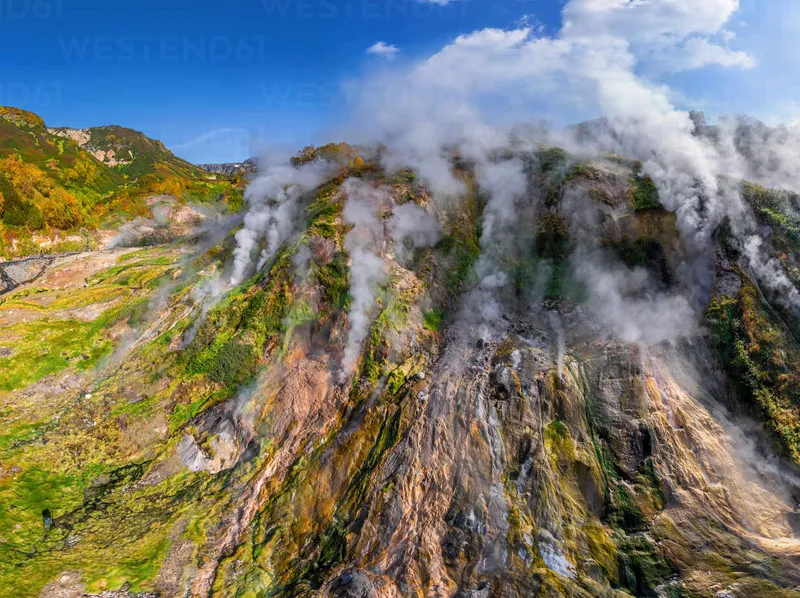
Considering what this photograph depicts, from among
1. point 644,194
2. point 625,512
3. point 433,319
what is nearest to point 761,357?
point 625,512

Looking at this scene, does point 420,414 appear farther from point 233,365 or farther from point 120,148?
point 120,148

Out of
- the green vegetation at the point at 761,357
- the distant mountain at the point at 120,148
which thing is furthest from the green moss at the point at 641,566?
the distant mountain at the point at 120,148

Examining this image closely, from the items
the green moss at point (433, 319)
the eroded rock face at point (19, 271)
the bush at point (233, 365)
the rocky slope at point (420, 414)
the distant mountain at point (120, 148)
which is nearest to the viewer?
the rocky slope at point (420, 414)

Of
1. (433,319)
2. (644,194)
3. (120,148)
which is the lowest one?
(433,319)

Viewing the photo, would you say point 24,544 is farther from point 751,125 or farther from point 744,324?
point 751,125

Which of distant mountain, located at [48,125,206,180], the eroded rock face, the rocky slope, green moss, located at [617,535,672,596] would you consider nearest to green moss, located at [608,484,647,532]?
the rocky slope

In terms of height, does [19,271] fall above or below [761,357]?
above

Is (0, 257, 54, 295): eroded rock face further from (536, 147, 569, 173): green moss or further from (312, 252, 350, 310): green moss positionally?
(536, 147, 569, 173): green moss

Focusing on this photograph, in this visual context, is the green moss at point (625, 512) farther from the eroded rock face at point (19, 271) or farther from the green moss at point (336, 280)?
the eroded rock face at point (19, 271)
